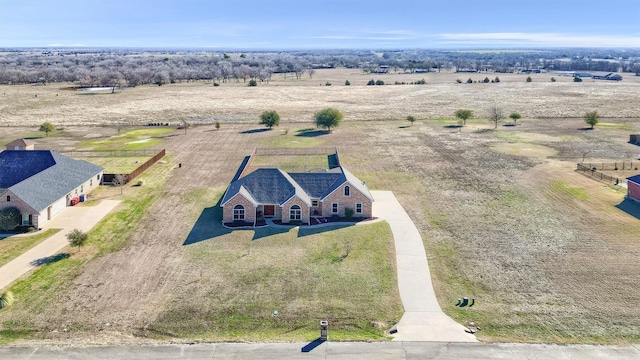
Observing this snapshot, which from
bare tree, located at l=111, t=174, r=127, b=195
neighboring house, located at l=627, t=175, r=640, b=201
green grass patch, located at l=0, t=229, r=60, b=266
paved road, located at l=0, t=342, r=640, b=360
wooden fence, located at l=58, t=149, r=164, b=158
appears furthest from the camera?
wooden fence, located at l=58, t=149, r=164, b=158

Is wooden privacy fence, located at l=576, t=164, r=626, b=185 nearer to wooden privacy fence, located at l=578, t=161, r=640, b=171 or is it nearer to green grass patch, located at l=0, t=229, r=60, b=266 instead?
wooden privacy fence, located at l=578, t=161, r=640, b=171

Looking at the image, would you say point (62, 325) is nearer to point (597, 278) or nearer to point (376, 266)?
point (376, 266)

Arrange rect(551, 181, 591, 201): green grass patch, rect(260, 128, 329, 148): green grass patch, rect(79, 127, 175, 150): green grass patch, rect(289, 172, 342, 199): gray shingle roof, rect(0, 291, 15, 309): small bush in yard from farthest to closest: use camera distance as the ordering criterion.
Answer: rect(260, 128, 329, 148): green grass patch < rect(79, 127, 175, 150): green grass patch < rect(551, 181, 591, 201): green grass patch < rect(289, 172, 342, 199): gray shingle roof < rect(0, 291, 15, 309): small bush in yard

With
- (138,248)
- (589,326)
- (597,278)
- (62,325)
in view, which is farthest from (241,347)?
(597,278)

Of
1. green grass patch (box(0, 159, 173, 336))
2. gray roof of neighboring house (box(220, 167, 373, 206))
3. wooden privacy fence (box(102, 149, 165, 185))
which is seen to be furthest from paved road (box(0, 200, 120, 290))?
gray roof of neighboring house (box(220, 167, 373, 206))

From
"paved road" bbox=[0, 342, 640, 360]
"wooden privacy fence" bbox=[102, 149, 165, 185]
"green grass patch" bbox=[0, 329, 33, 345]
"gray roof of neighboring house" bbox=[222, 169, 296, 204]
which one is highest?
"gray roof of neighboring house" bbox=[222, 169, 296, 204]

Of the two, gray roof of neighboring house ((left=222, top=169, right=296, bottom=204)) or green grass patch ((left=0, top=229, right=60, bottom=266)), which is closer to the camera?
green grass patch ((left=0, top=229, right=60, bottom=266))

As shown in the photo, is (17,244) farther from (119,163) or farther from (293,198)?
(119,163)
